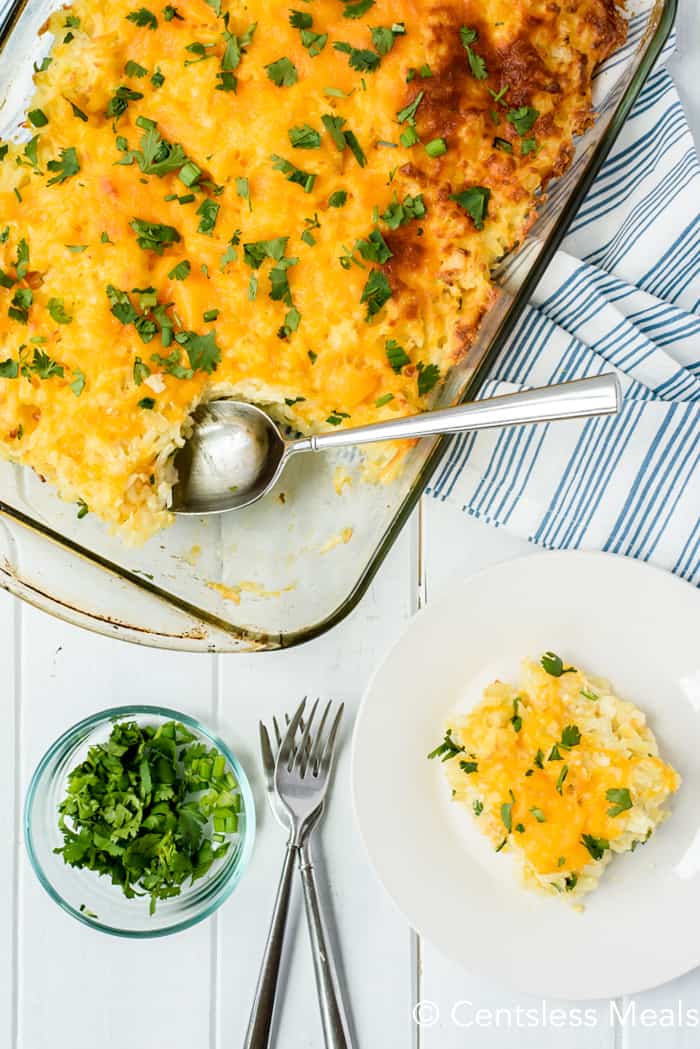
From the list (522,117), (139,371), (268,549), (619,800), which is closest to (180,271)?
(139,371)

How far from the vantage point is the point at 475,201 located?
1.63 meters

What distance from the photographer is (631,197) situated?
186 cm

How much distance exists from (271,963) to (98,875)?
1.36 ft

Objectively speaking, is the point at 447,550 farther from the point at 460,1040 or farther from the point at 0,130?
the point at 0,130

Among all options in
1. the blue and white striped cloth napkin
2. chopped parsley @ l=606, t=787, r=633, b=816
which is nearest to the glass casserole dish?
the blue and white striped cloth napkin

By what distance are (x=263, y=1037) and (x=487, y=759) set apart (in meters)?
0.77

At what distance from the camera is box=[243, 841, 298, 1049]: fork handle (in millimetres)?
1988

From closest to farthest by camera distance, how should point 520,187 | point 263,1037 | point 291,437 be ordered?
1. point 520,187
2. point 291,437
3. point 263,1037

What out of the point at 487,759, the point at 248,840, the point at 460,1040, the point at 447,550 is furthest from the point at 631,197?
the point at 460,1040

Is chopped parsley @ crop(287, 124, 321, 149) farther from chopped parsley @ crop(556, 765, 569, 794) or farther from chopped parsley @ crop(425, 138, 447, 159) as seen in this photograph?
chopped parsley @ crop(556, 765, 569, 794)

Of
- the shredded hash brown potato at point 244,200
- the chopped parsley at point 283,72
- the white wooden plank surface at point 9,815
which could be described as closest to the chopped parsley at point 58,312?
the shredded hash brown potato at point 244,200

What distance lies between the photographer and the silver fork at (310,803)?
1.98 m

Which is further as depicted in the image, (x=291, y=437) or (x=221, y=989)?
(x=221, y=989)

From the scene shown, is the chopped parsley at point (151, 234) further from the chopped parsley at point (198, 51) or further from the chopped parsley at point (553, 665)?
the chopped parsley at point (553, 665)
